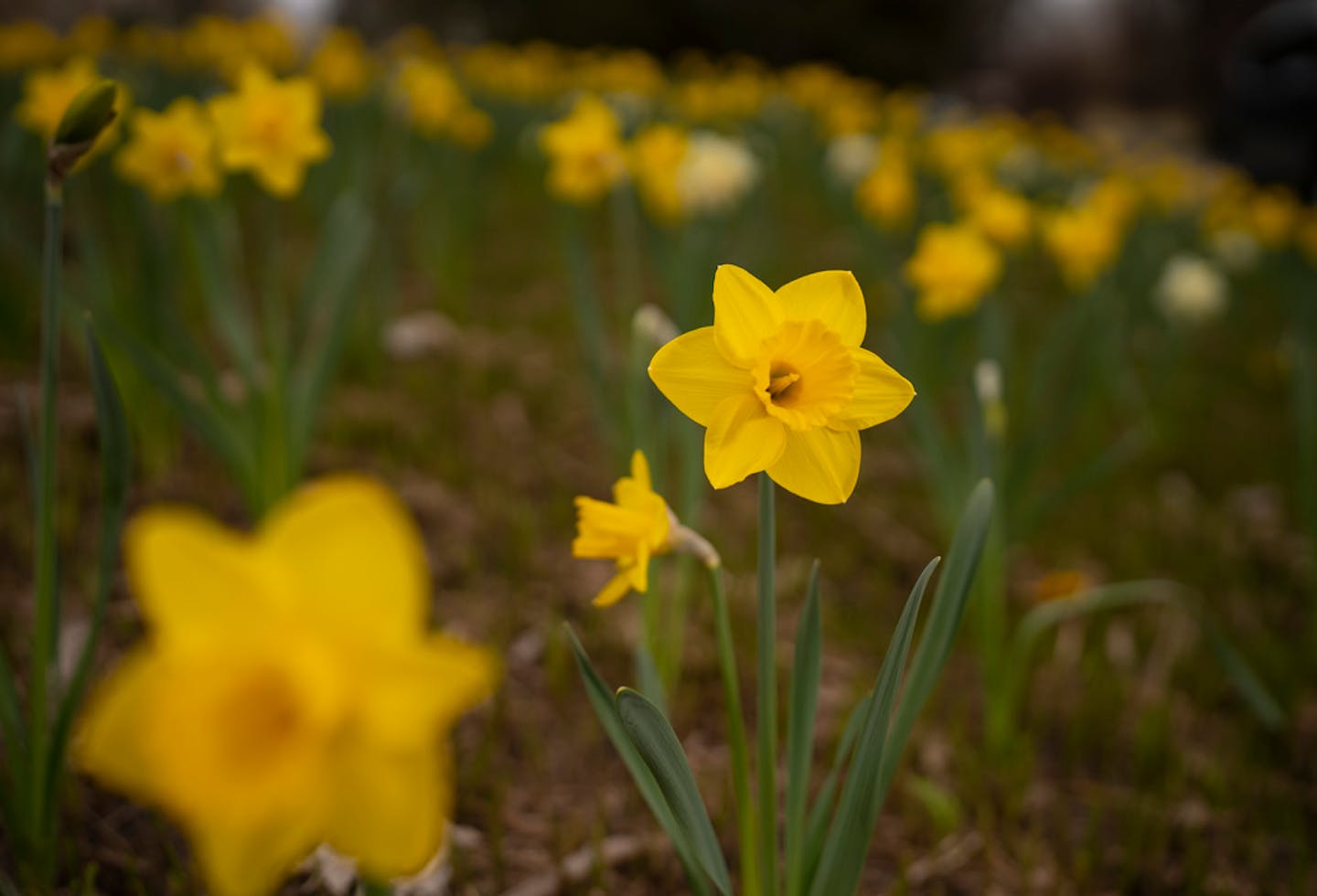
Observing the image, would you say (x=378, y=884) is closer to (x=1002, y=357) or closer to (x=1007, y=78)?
(x=1002, y=357)

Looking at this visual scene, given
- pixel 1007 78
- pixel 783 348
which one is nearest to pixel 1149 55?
pixel 1007 78

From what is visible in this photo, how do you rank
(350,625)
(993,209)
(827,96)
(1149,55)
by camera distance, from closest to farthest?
(350,625)
(993,209)
(827,96)
(1149,55)

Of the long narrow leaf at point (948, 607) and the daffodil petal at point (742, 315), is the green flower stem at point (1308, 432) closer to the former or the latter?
the long narrow leaf at point (948, 607)

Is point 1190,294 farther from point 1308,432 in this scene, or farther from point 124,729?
point 124,729

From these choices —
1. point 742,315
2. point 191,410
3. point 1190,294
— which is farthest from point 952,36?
point 742,315

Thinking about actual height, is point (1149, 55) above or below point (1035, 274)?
above

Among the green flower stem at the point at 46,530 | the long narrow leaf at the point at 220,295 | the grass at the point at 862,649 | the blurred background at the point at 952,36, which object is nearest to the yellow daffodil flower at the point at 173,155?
the long narrow leaf at the point at 220,295

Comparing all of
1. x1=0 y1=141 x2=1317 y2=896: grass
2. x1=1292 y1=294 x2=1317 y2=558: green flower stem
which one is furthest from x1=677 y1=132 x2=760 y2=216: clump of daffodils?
x1=1292 y1=294 x2=1317 y2=558: green flower stem
